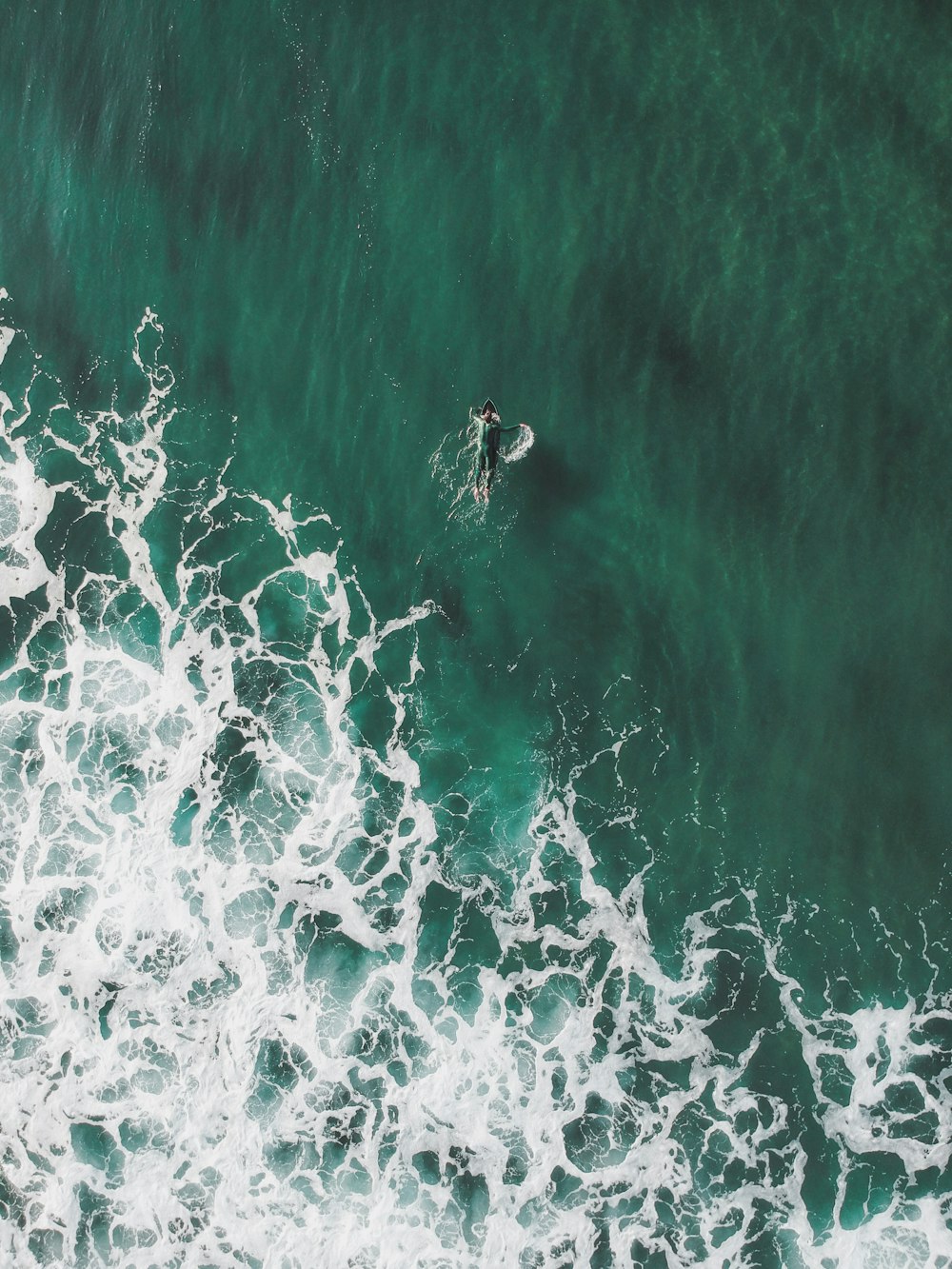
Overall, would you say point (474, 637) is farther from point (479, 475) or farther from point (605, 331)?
point (605, 331)

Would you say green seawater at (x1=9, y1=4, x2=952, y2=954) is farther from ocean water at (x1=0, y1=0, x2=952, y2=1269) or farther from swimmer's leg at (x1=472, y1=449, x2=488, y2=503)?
swimmer's leg at (x1=472, y1=449, x2=488, y2=503)

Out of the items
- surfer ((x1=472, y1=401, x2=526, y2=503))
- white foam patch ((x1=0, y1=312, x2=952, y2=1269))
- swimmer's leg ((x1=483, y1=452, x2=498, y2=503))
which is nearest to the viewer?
white foam patch ((x1=0, y1=312, x2=952, y2=1269))

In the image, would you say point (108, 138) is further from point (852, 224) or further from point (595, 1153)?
point (595, 1153)

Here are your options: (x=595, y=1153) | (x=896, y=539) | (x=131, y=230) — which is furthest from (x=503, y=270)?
(x=595, y=1153)

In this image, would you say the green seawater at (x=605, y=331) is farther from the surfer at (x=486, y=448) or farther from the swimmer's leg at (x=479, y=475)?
the swimmer's leg at (x=479, y=475)

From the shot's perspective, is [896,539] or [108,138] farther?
[108,138]

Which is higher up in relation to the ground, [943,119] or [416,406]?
[943,119]

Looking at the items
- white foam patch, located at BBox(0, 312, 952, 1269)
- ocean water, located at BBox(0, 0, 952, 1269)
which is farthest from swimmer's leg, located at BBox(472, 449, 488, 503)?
white foam patch, located at BBox(0, 312, 952, 1269)

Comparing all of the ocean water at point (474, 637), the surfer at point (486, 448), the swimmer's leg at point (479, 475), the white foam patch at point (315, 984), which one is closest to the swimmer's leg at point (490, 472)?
the surfer at point (486, 448)
